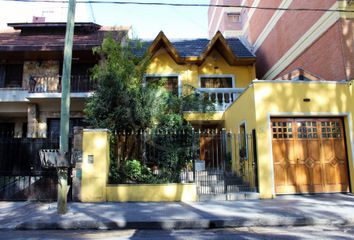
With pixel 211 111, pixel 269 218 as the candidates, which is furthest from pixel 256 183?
pixel 211 111

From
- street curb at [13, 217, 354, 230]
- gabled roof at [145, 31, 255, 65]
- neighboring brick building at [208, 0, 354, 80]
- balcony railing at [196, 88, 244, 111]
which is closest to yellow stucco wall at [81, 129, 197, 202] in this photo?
street curb at [13, 217, 354, 230]

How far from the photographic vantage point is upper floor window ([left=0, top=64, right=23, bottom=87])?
1672 centimetres

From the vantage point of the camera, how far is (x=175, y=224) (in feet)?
22.6

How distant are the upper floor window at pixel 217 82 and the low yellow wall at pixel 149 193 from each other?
9.12 meters

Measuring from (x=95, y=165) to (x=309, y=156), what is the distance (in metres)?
7.36

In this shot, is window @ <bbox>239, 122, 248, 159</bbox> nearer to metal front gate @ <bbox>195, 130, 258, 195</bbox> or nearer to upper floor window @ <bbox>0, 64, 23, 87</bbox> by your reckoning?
metal front gate @ <bbox>195, 130, 258, 195</bbox>

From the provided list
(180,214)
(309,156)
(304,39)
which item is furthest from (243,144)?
(304,39)

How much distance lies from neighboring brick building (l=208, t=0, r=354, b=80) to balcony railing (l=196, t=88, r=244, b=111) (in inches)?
125

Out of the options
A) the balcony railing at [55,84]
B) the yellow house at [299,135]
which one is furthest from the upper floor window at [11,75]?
the yellow house at [299,135]

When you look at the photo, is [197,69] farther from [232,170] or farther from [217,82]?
[232,170]

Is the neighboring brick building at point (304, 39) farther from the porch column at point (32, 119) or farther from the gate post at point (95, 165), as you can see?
the porch column at point (32, 119)

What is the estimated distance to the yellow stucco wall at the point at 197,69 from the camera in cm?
1725

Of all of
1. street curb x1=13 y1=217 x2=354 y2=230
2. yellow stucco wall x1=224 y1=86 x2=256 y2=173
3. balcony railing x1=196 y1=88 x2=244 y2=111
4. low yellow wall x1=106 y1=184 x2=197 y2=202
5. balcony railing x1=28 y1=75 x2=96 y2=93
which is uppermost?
balcony railing x1=28 y1=75 x2=96 y2=93

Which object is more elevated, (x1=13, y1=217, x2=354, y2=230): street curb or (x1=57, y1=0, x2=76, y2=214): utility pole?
(x1=57, y1=0, x2=76, y2=214): utility pole
